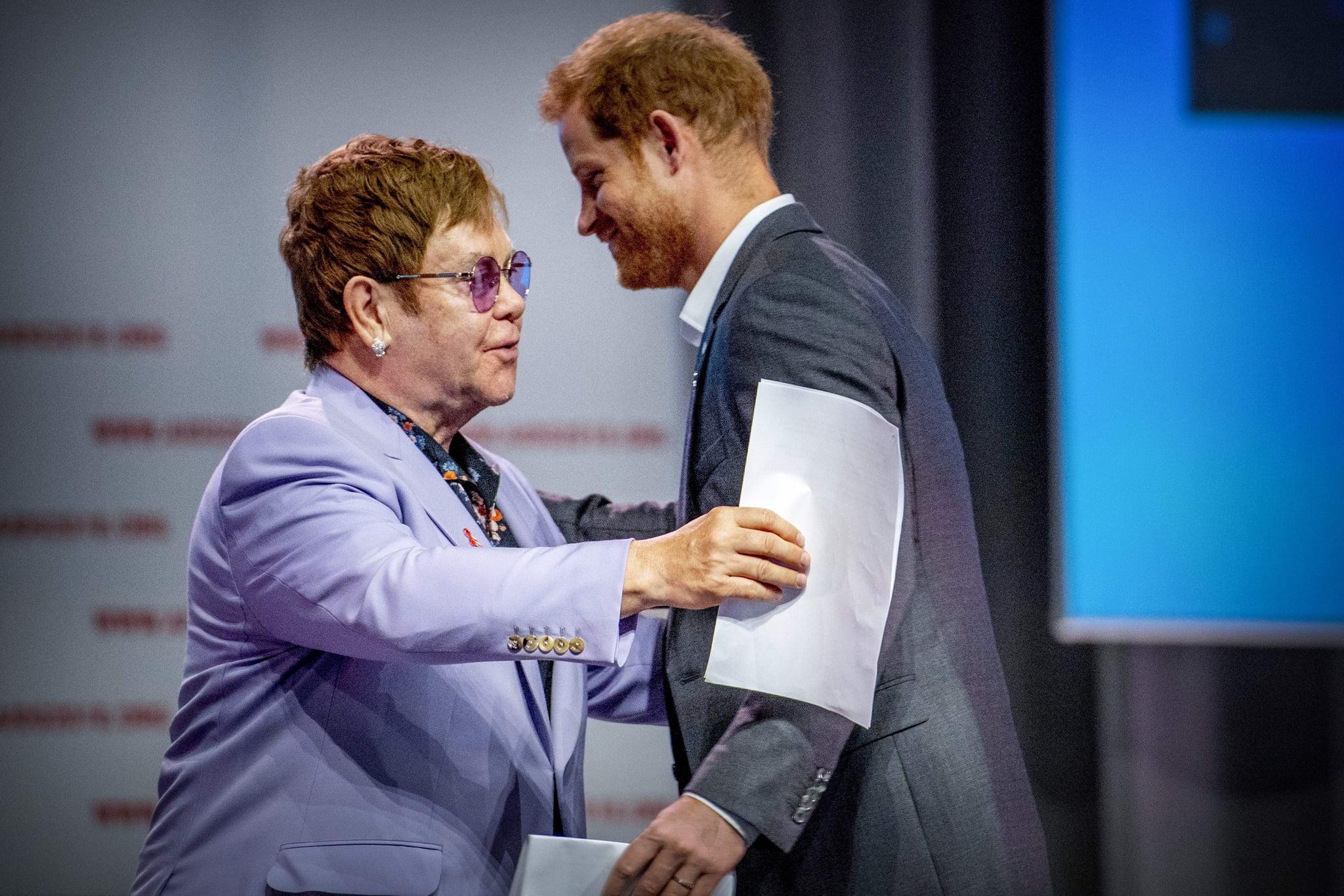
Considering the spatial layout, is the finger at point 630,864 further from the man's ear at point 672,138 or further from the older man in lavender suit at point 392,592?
the man's ear at point 672,138

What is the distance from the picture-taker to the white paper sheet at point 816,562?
1227mm

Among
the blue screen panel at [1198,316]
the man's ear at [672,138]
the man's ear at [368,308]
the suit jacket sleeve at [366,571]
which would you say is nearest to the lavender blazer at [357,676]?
the suit jacket sleeve at [366,571]

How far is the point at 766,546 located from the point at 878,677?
0.32 meters

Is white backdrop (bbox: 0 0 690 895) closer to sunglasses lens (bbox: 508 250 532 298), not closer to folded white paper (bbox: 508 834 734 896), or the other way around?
sunglasses lens (bbox: 508 250 532 298)

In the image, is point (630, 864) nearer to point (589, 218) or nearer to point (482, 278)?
point (482, 278)

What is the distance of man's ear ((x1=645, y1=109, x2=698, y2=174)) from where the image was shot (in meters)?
1.67

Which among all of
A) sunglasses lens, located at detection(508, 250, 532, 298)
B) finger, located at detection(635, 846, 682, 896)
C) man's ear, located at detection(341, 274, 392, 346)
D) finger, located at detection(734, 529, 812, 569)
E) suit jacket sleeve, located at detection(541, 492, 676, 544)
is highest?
sunglasses lens, located at detection(508, 250, 532, 298)

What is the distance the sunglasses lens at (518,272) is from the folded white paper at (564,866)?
844 millimetres

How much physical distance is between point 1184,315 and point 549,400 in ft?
4.99

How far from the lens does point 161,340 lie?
2783 mm

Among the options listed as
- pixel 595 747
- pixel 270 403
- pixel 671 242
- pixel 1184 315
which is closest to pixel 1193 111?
pixel 1184 315

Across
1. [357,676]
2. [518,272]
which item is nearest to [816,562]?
[357,676]

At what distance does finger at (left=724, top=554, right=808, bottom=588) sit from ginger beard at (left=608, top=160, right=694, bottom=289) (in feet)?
2.14

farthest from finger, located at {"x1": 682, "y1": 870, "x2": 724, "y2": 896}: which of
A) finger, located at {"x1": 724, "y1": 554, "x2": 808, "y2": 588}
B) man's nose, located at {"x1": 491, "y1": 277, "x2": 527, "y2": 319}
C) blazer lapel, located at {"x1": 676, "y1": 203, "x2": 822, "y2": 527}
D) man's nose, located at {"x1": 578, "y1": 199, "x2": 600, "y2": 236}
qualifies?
man's nose, located at {"x1": 578, "y1": 199, "x2": 600, "y2": 236}
